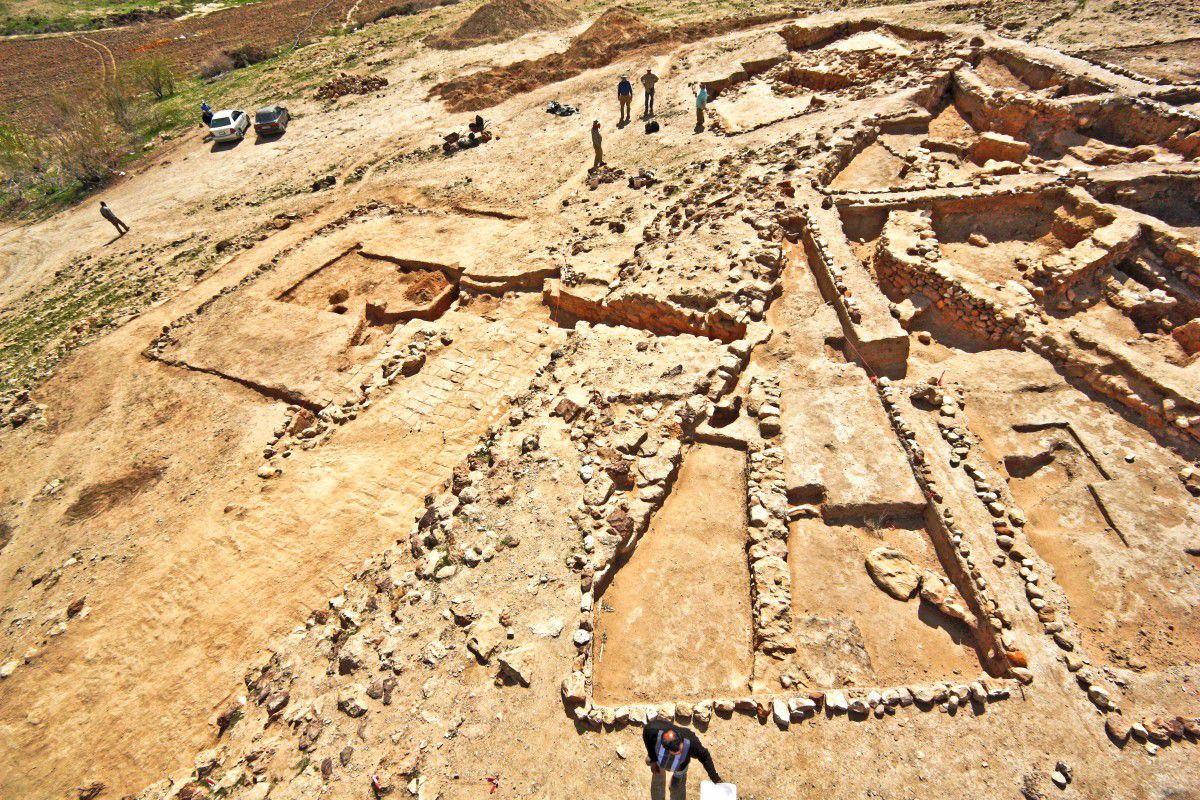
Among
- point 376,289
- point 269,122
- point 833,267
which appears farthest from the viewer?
point 269,122

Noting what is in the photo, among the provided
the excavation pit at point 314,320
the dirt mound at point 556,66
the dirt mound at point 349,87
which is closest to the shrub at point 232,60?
the dirt mound at point 349,87

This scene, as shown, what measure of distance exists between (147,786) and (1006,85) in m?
26.4

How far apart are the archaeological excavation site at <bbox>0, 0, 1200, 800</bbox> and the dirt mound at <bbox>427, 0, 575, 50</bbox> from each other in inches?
760

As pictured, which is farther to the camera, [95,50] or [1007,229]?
[95,50]

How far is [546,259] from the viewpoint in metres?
14.4

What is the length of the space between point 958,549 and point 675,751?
467 cm

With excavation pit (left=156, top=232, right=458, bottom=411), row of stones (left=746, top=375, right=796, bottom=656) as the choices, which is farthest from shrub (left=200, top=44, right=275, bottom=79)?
row of stones (left=746, top=375, right=796, bottom=656)

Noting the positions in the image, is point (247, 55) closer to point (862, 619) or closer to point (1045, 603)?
point (862, 619)

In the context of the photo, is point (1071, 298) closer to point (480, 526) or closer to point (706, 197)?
point (706, 197)

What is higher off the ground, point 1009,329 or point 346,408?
point 1009,329

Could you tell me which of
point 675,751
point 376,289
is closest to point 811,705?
point 675,751

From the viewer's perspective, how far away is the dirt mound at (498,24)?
32562 mm

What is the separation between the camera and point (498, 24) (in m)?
32.8

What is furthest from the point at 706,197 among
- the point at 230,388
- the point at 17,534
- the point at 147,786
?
the point at 17,534
